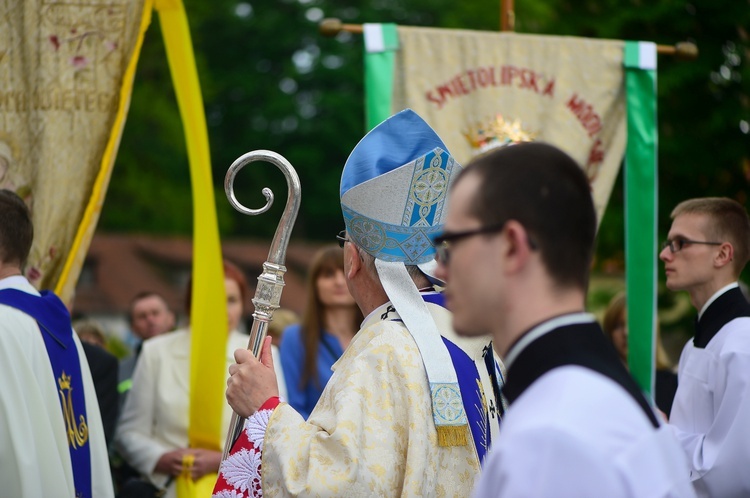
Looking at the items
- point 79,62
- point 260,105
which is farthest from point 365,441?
point 260,105

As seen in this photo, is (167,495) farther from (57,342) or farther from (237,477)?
(237,477)

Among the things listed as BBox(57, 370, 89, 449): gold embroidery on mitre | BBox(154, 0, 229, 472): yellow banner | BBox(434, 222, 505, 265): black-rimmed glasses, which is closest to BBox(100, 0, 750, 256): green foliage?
BBox(154, 0, 229, 472): yellow banner

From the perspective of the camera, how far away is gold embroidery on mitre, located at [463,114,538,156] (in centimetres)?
651

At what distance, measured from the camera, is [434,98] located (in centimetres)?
655

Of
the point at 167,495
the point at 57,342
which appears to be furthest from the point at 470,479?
the point at 167,495

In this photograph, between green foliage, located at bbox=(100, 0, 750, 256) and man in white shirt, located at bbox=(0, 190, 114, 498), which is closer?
man in white shirt, located at bbox=(0, 190, 114, 498)

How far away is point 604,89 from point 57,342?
416cm

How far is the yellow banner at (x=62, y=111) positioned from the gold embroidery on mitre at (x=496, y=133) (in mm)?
2417

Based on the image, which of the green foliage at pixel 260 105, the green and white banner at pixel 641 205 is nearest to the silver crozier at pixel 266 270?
the green and white banner at pixel 641 205

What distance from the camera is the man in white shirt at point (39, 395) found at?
3.70 metres

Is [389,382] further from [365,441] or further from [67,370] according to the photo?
[67,370]

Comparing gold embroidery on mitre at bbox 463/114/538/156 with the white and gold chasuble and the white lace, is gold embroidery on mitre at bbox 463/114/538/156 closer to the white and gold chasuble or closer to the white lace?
the white and gold chasuble

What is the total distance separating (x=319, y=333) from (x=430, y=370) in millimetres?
2971

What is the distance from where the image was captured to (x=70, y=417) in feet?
13.4
